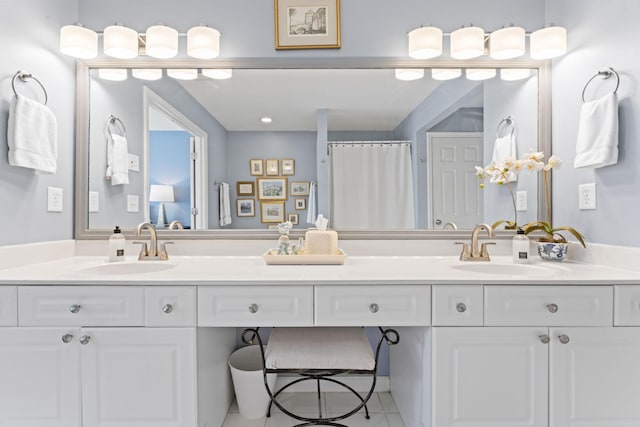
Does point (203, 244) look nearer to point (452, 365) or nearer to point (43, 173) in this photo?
point (43, 173)

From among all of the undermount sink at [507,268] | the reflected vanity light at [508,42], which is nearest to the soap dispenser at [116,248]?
the undermount sink at [507,268]

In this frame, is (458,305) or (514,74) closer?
(458,305)

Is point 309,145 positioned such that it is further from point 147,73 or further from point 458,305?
point 458,305

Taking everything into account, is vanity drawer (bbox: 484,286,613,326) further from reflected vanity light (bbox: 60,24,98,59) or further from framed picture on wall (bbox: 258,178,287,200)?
reflected vanity light (bbox: 60,24,98,59)

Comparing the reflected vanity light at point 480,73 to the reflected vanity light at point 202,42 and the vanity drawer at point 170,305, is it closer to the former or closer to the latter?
the reflected vanity light at point 202,42

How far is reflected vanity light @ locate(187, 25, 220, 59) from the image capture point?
1720 mm

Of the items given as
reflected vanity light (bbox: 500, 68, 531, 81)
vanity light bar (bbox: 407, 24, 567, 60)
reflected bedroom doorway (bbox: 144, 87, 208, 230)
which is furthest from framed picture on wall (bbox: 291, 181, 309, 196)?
reflected vanity light (bbox: 500, 68, 531, 81)

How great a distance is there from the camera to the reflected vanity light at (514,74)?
186 centimetres

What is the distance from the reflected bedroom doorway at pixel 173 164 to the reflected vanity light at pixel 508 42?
5.19ft

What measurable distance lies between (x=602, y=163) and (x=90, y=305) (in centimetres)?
208

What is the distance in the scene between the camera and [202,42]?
5.65ft

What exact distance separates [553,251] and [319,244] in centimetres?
110

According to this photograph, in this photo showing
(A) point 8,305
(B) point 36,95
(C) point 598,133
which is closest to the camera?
(A) point 8,305

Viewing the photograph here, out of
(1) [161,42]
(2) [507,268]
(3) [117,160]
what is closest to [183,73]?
(1) [161,42]
